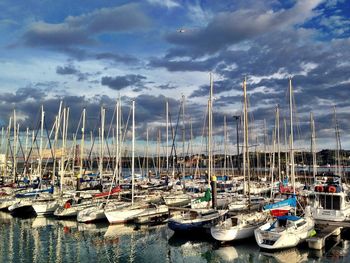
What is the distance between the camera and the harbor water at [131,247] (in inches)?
965

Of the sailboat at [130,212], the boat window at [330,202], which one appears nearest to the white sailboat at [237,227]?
the boat window at [330,202]

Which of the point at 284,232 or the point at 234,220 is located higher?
the point at 234,220

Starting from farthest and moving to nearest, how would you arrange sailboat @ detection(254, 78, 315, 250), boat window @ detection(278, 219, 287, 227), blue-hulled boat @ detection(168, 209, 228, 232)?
1. blue-hulled boat @ detection(168, 209, 228, 232)
2. boat window @ detection(278, 219, 287, 227)
3. sailboat @ detection(254, 78, 315, 250)

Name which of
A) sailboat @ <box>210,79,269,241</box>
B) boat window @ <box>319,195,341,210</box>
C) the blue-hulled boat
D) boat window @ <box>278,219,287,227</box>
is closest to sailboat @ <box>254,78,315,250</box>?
boat window @ <box>278,219,287,227</box>

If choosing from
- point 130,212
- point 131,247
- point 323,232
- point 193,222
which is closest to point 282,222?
point 323,232

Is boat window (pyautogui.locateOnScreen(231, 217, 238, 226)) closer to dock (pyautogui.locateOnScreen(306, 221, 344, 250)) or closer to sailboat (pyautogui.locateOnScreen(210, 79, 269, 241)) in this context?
sailboat (pyautogui.locateOnScreen(210, 79, 269, 241))

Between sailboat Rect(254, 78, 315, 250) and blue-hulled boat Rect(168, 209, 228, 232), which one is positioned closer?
sailboat Rect(254, 78, 315, 250)

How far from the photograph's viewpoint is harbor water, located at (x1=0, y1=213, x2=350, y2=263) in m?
24.5

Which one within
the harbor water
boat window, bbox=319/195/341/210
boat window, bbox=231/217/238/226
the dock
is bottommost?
the harbor water

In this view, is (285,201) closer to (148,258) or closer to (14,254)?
(148,258)

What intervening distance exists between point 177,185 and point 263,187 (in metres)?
13.4

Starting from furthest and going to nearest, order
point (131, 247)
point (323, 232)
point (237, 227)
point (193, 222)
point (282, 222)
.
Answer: point (193, 222) → point (131, 247) → point (237, 227) → point (323, 232) → point (282, 222)

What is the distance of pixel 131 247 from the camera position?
27609mm

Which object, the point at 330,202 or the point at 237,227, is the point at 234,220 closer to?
the point at 237,227
